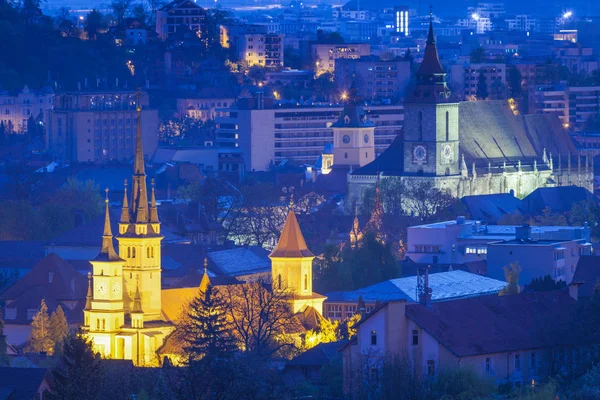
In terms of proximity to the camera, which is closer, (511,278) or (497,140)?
(511,278)

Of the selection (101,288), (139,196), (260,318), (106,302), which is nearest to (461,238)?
(139,196)

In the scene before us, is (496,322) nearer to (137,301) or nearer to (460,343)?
(460,343)

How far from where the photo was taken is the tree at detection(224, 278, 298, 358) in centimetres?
8650

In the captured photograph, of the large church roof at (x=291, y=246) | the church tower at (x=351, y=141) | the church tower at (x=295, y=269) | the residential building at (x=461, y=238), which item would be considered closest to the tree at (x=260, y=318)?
the church tower at (x=295, y=269)

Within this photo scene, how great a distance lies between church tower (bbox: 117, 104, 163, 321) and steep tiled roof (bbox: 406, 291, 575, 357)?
1744cm

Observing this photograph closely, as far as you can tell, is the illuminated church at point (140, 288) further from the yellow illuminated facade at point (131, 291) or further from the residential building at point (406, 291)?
the residential building at point (406, 291)

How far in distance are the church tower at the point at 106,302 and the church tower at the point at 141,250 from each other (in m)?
0.51

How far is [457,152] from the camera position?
539 feet

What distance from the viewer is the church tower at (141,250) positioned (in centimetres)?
9575

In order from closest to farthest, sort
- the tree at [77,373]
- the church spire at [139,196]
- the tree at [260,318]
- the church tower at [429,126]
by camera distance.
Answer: the tree at [77,373] → the tree at [260,318] → the church spire at [139,196] → the church tower at [429,126]

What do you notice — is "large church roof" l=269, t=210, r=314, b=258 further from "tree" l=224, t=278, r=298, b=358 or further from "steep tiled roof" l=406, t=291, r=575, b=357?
"steep tiled roof" l=406, t=291, r=575, b=357

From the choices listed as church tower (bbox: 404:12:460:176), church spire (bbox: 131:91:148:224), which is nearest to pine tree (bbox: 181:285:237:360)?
church spire (bbox: 131:91:148:224)

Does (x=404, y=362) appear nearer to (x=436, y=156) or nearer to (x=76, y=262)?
(x=76, y=262)

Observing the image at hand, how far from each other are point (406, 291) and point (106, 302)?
10987 mm
